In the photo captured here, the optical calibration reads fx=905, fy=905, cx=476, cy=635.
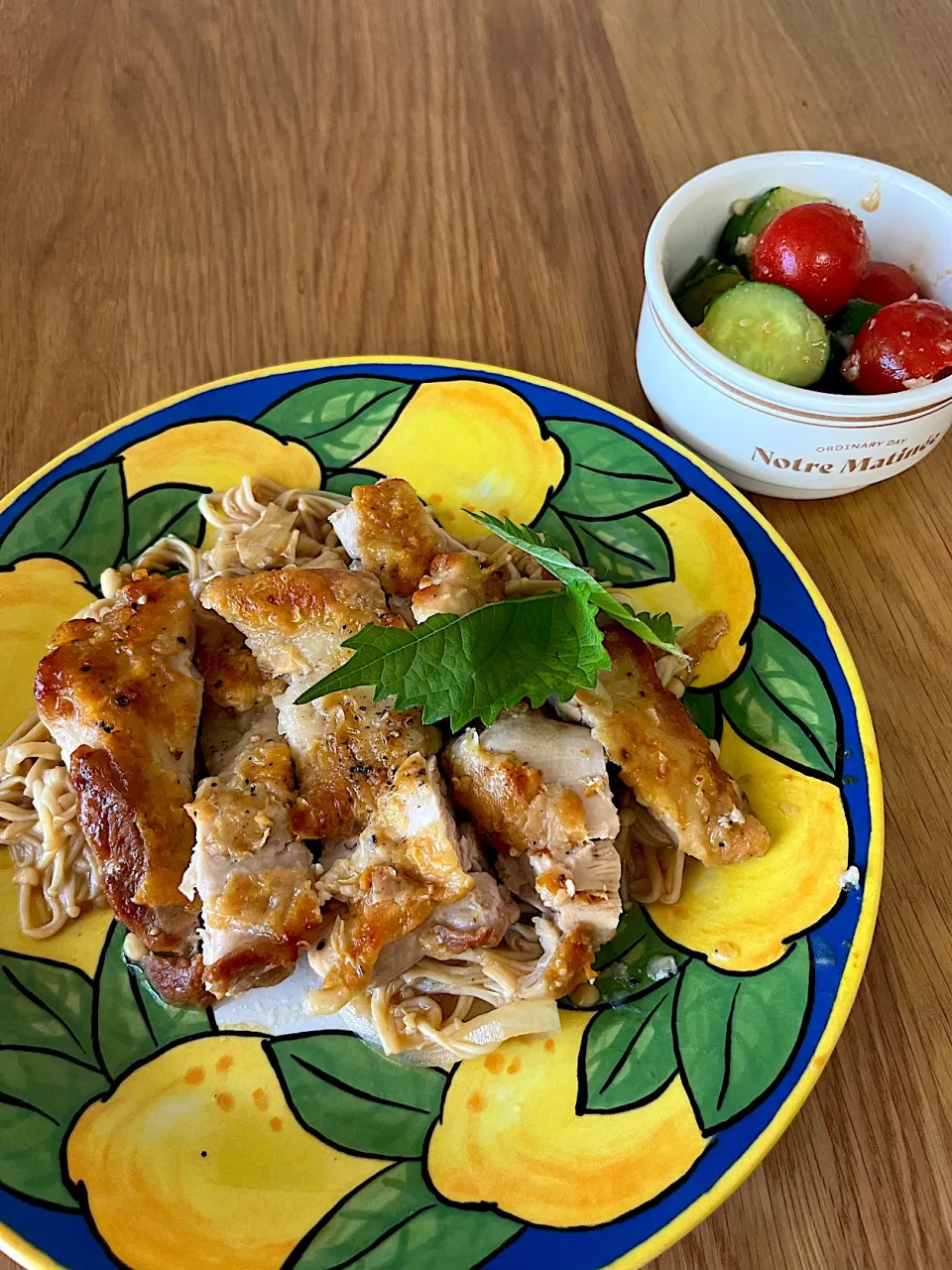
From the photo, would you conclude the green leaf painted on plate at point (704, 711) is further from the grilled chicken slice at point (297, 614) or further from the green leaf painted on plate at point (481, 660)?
the grilled chicken slice at point (297, 614)

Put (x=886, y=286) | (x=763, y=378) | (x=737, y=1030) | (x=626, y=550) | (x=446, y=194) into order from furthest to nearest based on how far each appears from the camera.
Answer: (x=446, y=194) < (x=886, y=286) < (x=626, y=550) < (x=763, y=378) < (x=737, y=1030)

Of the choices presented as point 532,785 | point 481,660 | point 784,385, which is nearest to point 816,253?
point 784,385

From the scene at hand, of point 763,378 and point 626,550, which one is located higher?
point 763,378

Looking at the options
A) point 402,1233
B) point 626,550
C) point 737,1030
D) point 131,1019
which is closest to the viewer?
point 402,1233

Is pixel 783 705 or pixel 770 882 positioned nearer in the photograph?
pixel 770 882

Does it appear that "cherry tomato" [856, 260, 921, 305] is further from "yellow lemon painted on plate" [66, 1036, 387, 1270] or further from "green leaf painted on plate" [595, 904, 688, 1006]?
"yellow lemon painted on plate" [66, 1036, 387, 1270]

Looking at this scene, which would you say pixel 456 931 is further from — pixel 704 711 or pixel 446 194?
pixel 446 194

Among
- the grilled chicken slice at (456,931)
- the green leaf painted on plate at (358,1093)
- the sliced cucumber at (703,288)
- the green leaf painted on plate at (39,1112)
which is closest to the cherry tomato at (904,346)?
the sliced cucumber at (703,288)
